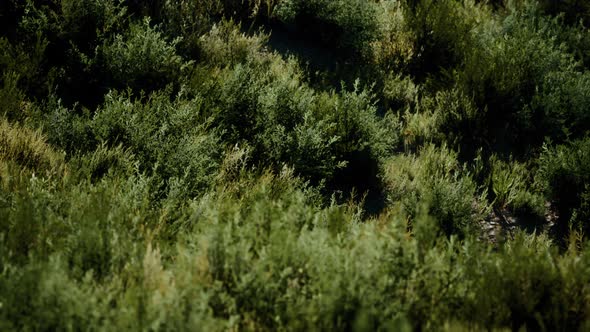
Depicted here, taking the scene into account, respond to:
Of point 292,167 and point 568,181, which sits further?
point 568,181

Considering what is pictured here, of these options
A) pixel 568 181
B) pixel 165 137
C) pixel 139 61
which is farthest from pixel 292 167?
pixel 568 181

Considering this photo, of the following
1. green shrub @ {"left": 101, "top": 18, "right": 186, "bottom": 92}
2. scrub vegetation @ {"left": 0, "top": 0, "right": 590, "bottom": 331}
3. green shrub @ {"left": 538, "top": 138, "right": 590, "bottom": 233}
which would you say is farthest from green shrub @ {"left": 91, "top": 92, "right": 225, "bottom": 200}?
green shrub @ {"left": 538, "top": 138, "right": 590, "bottom": 233}

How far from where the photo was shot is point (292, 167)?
461 centimetres

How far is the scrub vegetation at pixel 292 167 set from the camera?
2553mm

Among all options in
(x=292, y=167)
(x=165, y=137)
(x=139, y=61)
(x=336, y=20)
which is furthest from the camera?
(x=336, y=20)

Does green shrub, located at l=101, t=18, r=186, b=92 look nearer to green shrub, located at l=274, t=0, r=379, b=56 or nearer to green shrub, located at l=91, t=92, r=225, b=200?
green shrub, located at l=91, t=92, r=225, b=200

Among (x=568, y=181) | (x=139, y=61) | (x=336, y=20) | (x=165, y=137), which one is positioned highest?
(x=336, y=20)

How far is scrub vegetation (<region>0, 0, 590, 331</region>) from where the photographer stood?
255 centimetres

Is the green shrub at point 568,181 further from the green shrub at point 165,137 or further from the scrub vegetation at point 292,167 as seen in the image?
the green shrub at point 165,137

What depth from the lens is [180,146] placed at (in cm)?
426

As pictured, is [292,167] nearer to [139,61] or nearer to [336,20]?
[139,61]

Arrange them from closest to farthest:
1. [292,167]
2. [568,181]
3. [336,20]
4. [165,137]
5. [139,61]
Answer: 1. [165,137]
2. [292,167]
3. [568,181]
4. [139,61]
5. [336,20]

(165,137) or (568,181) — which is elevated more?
(568,181)

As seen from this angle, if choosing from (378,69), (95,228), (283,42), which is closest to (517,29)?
(378,69)
